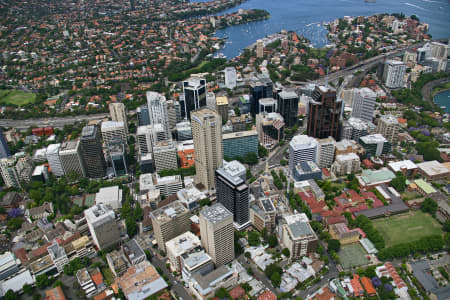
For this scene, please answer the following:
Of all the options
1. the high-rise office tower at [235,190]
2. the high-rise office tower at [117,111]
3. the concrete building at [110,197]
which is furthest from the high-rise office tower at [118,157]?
the high-rise office tower at [235,190]

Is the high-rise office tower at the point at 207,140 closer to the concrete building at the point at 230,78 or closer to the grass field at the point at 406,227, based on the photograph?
the grass field at the point at 406,227

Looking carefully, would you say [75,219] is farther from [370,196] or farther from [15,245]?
[370,196]

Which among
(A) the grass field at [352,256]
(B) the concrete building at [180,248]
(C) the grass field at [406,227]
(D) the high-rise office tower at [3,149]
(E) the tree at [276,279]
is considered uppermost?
(D) the high-rise office tower at [3,149]

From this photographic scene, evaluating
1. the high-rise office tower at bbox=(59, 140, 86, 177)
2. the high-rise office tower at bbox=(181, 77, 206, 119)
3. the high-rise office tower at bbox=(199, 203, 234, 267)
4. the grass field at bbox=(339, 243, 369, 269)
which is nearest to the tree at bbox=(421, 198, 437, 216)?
the grass field at bbox=(339, 243, 369, 269)

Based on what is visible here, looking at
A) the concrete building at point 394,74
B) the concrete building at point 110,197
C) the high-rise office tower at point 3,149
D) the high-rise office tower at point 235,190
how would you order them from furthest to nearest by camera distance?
the concrete building at point 394,74 → the high-rise office tower at point 3,149 → the concrete building at point 110,197 → the high-rise office tower at point 235,190

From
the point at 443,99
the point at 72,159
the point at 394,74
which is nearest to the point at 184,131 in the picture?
the point at 72,159

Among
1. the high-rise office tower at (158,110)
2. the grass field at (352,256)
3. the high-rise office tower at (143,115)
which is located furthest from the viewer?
the high-rise office tower at (143,115)

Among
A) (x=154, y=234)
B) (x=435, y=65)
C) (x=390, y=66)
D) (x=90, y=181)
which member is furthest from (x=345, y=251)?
(x=435, y=65)
